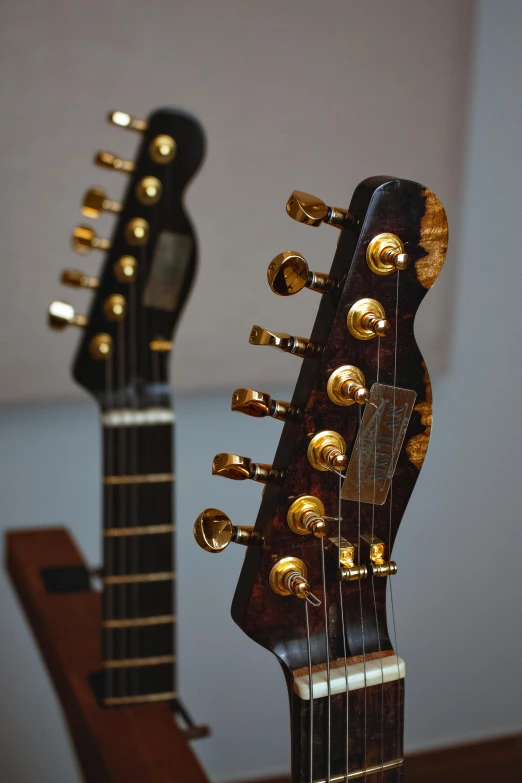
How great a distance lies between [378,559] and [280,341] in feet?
0.60

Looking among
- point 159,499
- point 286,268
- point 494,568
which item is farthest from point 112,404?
point 286,268

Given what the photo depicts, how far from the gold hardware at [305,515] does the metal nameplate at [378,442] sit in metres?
0.02

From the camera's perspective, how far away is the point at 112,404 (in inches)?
42.8

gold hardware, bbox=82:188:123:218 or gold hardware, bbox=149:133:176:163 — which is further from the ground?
gold hardware, bbox=149:133:176:163

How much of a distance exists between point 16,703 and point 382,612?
1340 millimetres

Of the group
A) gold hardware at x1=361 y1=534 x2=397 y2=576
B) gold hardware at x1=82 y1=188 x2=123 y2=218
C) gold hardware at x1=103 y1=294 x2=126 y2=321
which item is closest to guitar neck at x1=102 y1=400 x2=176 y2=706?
gold hardware at x1=103 y1=294 x2=126 y2=321

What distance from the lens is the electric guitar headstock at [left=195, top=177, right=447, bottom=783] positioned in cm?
55

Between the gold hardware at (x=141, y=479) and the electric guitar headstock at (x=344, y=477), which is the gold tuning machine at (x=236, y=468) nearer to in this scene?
the electric guitar headstock at (x=344, y=477)

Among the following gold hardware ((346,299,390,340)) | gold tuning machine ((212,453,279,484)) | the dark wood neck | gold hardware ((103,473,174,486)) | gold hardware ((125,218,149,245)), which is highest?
gold hardware ((125,218,149,245))

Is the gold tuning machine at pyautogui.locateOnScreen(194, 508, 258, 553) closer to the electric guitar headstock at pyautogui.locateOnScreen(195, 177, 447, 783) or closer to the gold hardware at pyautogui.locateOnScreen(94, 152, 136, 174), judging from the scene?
the electric guitar headstock at pyautogui.locateOnScreen(195, 177, 447, 783)

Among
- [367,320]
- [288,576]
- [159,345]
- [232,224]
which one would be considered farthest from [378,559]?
[232,224]

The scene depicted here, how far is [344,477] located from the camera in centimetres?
60

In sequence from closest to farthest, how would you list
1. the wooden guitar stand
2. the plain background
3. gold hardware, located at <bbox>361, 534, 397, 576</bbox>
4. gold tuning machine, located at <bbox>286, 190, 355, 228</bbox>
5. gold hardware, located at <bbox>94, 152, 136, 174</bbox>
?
gold tuning machine, located at <bbox>286, 190, 355, 228</bbox> < gold hardware, located at <bbox>361, 534, 397, 576</bbox> < the wooden guitar stand < gold hardware, located at <bbox>94, 152, 136, 174</bbox> < the plain background

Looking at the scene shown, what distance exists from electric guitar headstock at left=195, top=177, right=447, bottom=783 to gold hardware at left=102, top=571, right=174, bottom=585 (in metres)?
0.50
